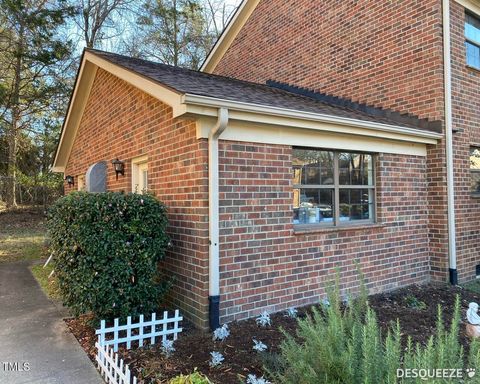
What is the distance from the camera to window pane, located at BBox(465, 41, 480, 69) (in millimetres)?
7500

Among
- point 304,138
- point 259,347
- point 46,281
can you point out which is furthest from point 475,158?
point 46,281

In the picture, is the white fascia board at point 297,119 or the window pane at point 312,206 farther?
the window pane at point 312,206

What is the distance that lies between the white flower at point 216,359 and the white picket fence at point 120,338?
0.74m

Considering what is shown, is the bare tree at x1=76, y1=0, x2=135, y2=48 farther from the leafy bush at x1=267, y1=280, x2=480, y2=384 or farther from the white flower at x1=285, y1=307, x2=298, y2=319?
the leafy bush at x1=267, y1=280, x2=480, y2=384

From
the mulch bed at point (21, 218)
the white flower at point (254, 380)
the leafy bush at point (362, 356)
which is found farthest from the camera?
the mulch bed at point (21, 218)

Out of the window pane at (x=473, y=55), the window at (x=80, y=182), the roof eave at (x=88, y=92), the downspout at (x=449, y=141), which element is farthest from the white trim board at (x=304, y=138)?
the window at (x=80, y=182)

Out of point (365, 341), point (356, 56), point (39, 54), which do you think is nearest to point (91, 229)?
point (365, 341)

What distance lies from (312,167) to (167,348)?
325cm

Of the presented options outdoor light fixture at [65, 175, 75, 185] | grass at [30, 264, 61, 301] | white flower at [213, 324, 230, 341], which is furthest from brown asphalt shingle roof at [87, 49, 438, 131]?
outdoor light fixture at [65, 175, 75, 185]

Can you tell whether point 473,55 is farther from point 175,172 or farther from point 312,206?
point 175,172

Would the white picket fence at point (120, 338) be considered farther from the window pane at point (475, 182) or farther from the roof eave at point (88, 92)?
the window pane at point (475, 182)

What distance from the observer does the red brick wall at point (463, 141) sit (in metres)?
7.02

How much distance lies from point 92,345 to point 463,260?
260 inches

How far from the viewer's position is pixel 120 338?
3969 mm
